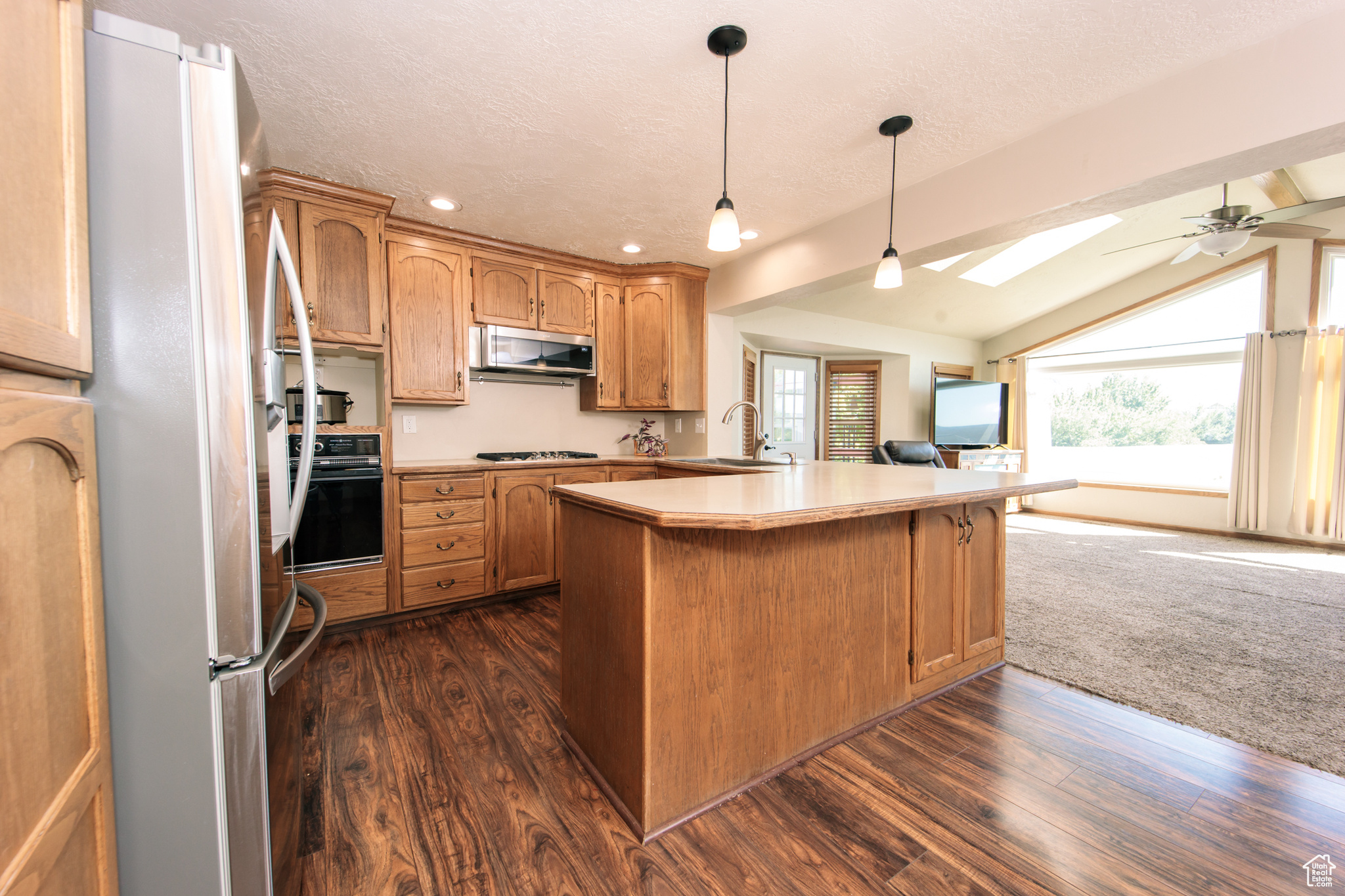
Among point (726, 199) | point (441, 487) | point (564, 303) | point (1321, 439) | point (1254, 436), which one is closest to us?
point (726, 199)

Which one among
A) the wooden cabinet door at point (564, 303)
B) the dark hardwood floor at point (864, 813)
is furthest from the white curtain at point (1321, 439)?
the wooden cabinet door at point (564, 303)

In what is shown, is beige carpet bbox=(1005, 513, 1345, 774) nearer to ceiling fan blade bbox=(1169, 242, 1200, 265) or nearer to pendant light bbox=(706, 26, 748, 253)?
pendant light bbox=(706, 26, 748, 253)

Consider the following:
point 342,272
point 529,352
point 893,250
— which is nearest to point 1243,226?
point 893,250

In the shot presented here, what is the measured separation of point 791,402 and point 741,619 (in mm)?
4773

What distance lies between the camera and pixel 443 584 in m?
3.05

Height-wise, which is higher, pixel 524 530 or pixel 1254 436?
pixel 1254 436

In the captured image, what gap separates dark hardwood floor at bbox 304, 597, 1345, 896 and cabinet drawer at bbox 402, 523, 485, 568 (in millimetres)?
993

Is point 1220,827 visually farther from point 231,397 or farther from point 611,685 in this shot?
point 231,397

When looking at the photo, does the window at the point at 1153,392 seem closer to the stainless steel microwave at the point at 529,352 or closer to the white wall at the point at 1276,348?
the white wall at the point at 1276,348

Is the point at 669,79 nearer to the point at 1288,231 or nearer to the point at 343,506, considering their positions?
the point at 343,506

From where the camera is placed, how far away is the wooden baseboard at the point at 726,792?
1.38 m

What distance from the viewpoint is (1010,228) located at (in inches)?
95.3

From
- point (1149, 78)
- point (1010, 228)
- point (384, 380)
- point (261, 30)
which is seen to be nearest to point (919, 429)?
point (1010, 228)

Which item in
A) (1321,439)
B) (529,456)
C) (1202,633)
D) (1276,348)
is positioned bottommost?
(1202,633)
